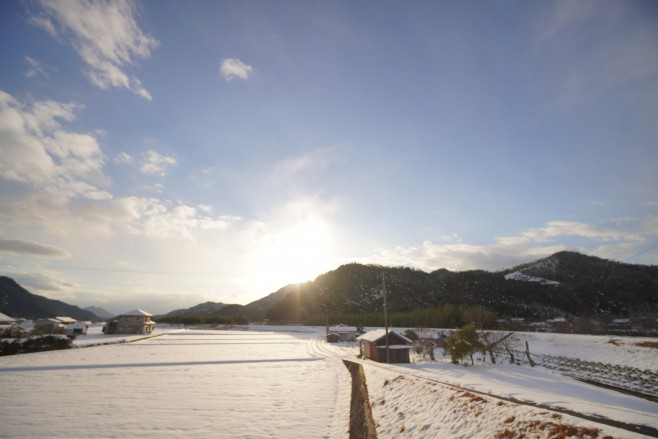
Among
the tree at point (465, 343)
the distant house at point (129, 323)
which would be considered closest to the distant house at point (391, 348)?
the tree at point (465, 343)

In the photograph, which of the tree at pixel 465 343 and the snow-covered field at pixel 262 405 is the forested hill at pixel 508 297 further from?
the snow-covered field at pixel 262 405

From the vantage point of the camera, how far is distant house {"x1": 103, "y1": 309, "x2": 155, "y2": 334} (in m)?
71.3

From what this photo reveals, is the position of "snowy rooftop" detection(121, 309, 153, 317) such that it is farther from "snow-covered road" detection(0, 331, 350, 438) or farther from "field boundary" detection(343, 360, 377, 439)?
"field boundary" detection(343, 360, 377, 439)

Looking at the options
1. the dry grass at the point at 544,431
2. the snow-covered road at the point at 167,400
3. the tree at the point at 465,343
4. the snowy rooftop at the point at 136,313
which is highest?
the snowy rooftop at the point at 136,313

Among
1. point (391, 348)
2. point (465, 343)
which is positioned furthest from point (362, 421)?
point (465, 343)

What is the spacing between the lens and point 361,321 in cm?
11844

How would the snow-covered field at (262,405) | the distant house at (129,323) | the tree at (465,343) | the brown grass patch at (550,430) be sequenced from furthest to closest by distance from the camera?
the distant house at (129,323) < the tree at (465,343) < the snow-covered field at (262,405) < the brown grass patch at (550,430)

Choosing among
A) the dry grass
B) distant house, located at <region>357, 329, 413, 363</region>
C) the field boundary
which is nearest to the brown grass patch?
the dry grass

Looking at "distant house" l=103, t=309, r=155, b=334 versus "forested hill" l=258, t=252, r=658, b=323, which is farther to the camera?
"forested hill" l=258, t=252, r=658, b=323

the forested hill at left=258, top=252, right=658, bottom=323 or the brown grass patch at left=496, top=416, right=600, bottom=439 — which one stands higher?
the forested hill at left=258, top=252, right=658, bottom=323

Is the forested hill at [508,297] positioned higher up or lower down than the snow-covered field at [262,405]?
higher up

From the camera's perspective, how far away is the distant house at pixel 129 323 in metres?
71.3

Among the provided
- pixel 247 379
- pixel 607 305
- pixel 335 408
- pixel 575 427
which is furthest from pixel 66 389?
pixel 607 305

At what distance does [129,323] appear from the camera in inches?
2881
